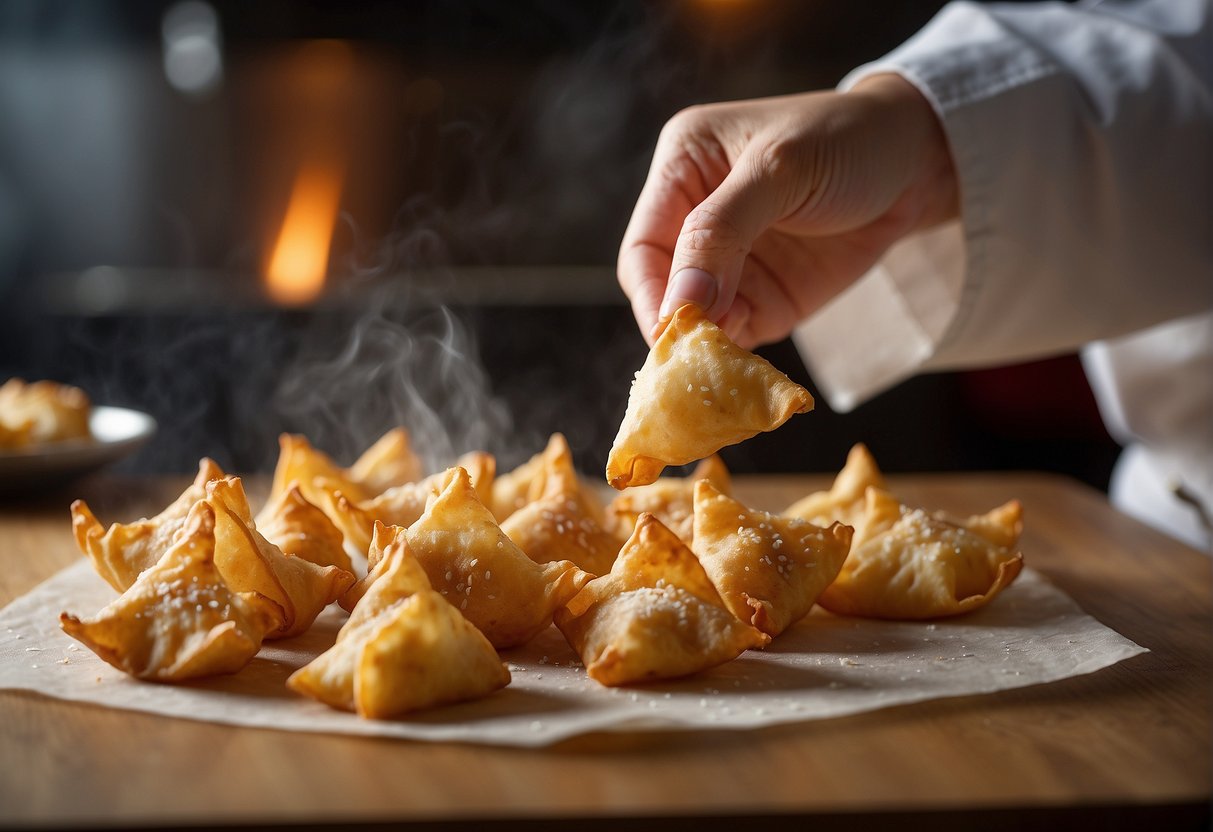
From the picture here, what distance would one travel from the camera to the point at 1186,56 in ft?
6.32

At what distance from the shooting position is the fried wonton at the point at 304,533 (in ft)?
4.66

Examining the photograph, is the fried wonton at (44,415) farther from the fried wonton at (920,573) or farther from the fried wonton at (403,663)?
the fried wonton at (920,573)

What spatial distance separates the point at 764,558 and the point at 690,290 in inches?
12.4

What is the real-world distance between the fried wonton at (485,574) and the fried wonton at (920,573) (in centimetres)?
36

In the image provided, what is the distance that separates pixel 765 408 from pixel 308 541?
1.87 feet

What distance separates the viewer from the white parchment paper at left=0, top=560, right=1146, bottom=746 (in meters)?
1.08

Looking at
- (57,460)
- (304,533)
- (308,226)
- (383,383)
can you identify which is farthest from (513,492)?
(308,226)

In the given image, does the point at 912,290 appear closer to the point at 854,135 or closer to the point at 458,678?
the point at 854,135

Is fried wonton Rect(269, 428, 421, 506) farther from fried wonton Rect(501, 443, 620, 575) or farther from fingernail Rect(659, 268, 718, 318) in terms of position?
fingernail Rect(659, 268, 718, 318)

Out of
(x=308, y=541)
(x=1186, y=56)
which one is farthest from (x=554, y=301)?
(x=308, y=541)

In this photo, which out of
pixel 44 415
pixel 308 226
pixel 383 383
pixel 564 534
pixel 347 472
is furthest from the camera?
pixel 308 226

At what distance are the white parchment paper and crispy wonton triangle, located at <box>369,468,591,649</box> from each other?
0.05 m

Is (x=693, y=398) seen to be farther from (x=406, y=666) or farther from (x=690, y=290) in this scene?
(x=406, y=666)

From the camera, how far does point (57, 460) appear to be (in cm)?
197
